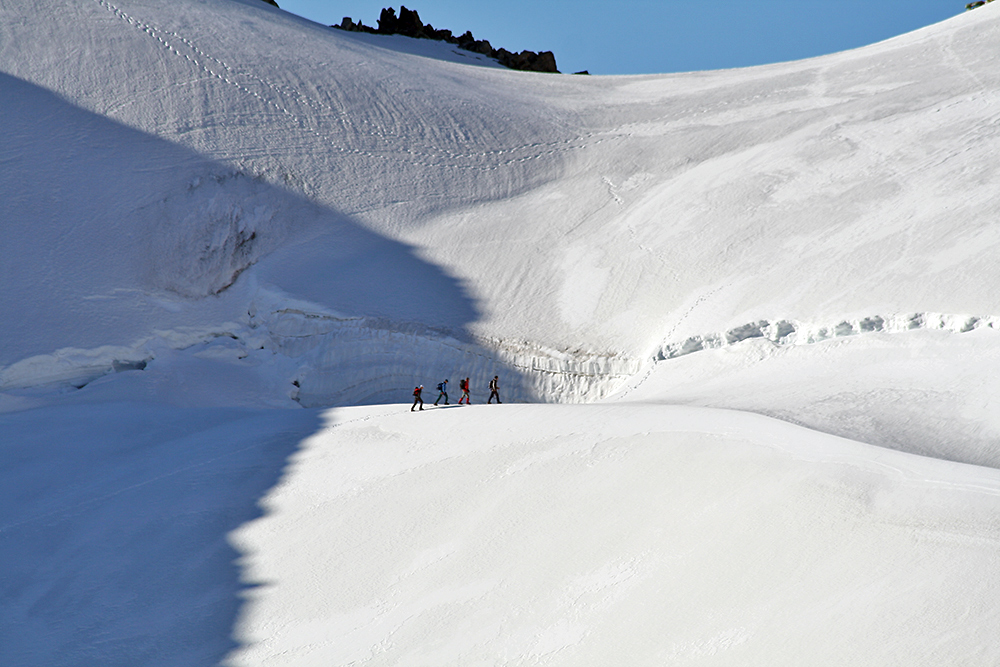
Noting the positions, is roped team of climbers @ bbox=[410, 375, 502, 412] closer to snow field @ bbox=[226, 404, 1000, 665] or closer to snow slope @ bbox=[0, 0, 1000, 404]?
snow slope @ bbox=[0, 0, 1000, 404]

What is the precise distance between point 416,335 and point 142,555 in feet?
22.6

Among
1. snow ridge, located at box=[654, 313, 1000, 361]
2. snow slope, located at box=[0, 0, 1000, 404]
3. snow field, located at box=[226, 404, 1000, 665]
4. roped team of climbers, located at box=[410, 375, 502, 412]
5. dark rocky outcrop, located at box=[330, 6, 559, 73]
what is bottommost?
snow field, located at box=[226, 404, 1000, 665]

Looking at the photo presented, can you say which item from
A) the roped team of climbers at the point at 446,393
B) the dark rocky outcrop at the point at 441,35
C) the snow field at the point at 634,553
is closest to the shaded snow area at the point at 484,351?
the snow field at the point at 634,553

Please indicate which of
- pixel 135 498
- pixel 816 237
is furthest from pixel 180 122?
pixel 816 237

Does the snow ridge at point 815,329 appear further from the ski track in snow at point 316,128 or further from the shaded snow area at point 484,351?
the ski track in snow at point 316,128

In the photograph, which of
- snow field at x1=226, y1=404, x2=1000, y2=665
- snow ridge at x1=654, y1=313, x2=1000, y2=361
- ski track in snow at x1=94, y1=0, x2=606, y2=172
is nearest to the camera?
snow field at x1=226, y1=404, x2=1000, y2=665

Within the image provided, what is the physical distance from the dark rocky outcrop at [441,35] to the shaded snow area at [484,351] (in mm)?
18116

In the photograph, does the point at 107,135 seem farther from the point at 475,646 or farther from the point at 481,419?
the point at 475,646

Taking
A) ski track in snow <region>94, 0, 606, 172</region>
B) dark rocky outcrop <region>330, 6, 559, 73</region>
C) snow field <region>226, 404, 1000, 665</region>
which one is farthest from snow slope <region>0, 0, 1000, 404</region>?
dark rocky outcrop <region>330, 6, 559, 73</region>

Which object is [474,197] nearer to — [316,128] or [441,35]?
[316,128]

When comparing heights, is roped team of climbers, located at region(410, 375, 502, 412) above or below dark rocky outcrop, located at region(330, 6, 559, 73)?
below

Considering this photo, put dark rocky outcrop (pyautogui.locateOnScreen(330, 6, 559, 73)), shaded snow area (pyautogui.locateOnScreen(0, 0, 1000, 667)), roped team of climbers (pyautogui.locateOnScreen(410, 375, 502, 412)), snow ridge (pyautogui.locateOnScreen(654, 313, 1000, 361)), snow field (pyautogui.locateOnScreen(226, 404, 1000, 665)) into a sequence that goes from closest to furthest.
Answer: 1. snow field (pyautogui.locateOnScreen(226, 404, 1000, 665))
2. shaded snow area (pyautogui.locateOnScreen(0, 0, 1000, 667))
3. snow ridge (pyautogui.locateOnScreen(654, 313, 1000, 361))
4. roped team of climbers (pyautogui.locateOnScreen(410, 375, 502, 412))
5. dark rocky outcrop (pyautogui.locateOnScreen(330, 6, 559, 73))

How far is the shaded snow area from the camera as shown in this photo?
6.81m

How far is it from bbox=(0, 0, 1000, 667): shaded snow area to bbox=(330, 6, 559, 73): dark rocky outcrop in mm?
18116
